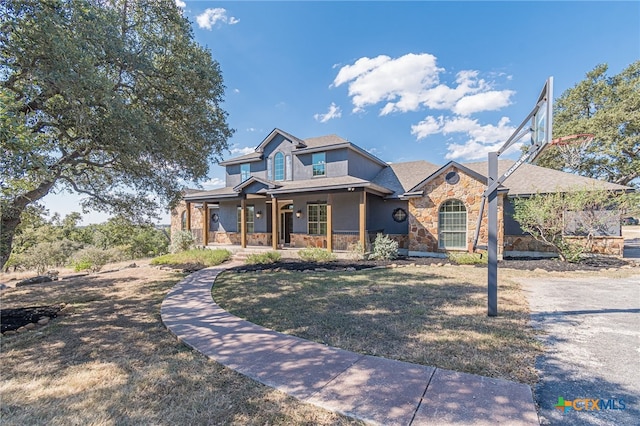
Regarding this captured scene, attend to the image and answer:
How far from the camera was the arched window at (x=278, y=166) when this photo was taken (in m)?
17.8

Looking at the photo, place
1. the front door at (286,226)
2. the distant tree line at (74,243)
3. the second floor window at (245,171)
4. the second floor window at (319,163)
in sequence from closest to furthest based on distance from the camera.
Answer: the distant tree line at (74,243)
the second floor window at (319,163)
the front door at (286,226)
the second floor window at (245,171)

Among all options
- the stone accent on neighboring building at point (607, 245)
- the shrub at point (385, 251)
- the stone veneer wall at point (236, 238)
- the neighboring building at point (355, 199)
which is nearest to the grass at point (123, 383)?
the neighboring building at point (355, 199)

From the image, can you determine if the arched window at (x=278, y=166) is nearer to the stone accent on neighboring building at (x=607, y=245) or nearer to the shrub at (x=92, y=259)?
the shrub at (x=92, y=259)

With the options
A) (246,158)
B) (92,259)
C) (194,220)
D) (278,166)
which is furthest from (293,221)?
(92,259)

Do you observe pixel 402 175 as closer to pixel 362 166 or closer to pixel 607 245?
pixel 362 166

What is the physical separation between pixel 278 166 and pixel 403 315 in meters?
14.1

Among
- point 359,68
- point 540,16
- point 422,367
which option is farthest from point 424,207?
point 422,367

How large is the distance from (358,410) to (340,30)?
1604 cm

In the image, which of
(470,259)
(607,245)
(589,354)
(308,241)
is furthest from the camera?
(308,241)

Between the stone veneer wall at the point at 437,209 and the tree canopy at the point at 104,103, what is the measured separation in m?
9.45

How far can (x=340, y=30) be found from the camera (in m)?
14.3

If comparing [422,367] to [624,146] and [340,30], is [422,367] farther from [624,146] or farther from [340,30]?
[624,146]

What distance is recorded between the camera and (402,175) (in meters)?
17.7

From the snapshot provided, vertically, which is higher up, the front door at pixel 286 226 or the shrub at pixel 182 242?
the front door at pixel 286 226
